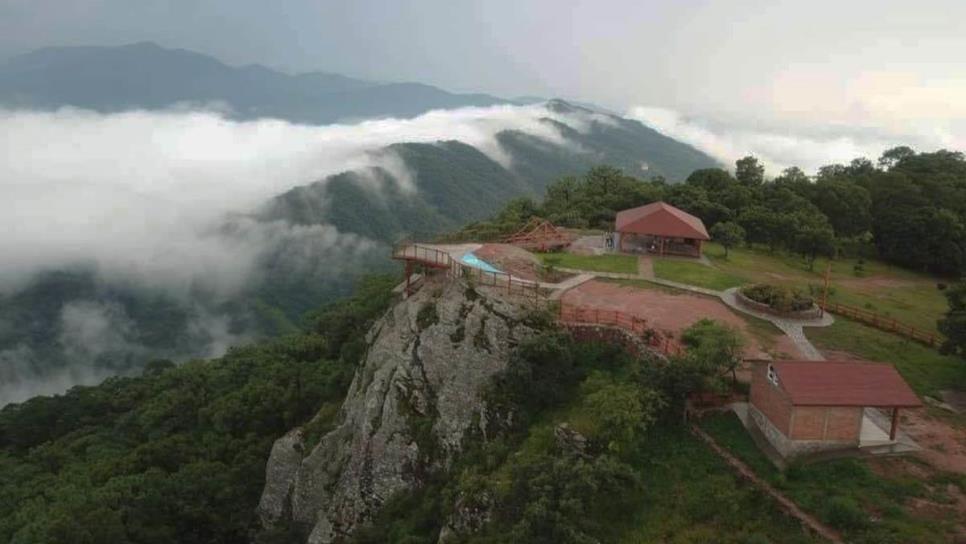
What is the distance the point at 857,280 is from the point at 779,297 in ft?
60.1

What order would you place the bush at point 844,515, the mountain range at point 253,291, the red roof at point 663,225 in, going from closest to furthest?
the bush at point 844,515 → the red roof at point 663,225 → the mountain range at point 253,291

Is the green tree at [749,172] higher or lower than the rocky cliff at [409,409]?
higher

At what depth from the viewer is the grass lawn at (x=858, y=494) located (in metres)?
18.1

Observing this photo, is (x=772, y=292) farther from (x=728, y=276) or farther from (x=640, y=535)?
(x=640, y=535)

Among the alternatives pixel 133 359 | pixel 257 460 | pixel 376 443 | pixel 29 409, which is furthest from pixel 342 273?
pixel 376 443

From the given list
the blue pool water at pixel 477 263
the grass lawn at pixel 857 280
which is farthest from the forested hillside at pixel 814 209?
the blue pool water at pixel 477 263

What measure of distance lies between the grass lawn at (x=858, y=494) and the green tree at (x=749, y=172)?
151ft

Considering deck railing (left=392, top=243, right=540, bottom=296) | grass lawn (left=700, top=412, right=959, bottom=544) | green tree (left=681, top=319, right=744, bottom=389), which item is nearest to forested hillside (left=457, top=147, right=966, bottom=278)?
deck railing (left=392, top=243, right=540, bottom=296)

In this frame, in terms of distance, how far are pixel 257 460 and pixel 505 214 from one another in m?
32.6

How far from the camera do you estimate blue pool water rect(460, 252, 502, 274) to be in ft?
109

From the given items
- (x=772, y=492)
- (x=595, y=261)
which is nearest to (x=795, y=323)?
(x=595, y=261)

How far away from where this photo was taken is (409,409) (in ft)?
92.1

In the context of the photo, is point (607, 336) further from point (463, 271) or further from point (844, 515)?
point (844, 515)

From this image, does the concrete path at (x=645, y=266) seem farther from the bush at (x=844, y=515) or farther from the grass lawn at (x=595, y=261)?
the bush at (x=844, y=515)
